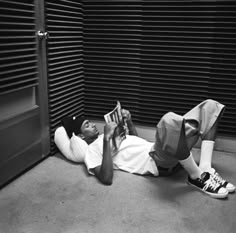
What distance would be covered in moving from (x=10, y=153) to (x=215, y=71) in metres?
1.80

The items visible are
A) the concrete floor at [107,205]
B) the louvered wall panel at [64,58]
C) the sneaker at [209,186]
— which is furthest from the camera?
the louvered wall panel at [64,58]

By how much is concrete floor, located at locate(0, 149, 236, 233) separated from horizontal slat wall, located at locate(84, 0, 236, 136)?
0.77 metres

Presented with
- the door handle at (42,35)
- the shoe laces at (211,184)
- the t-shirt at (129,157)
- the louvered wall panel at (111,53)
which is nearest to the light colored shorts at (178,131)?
the t-shirt at (129,157)

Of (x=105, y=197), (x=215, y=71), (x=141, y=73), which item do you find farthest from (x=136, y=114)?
(x=105, y=197)

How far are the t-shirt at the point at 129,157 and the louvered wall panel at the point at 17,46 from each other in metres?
0.68

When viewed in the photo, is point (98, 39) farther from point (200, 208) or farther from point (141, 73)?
point (200, 208)

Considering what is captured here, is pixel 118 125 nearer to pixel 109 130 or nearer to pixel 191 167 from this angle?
pixel 109 130

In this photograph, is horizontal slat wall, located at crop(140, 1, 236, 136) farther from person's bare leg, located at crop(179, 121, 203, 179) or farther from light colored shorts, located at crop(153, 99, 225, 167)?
person's bare leg, located at crop(179, 121, 203, 179)

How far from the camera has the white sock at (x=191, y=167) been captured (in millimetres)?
2119

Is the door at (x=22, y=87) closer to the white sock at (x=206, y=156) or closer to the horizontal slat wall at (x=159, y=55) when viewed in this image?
the horizontal slat wall at (x=159, y=55)

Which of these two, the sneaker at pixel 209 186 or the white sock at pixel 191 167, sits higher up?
the white sock at pixel 191 167

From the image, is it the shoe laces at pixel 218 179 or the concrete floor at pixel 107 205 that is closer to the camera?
the concrete floor at pixel 107 205

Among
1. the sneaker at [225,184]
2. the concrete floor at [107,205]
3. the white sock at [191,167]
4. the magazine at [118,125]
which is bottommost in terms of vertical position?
the concrete floor at [107,205]

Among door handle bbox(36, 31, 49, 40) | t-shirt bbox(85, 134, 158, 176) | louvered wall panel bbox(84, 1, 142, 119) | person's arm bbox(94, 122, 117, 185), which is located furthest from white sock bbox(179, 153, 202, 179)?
door handle bbox(36, 31, 49, 40)
